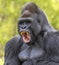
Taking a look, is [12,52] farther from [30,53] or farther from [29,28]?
[29,28]

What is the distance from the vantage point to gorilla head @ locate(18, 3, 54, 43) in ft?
22.7

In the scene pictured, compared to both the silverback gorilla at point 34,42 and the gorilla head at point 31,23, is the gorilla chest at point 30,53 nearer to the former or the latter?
the silverback gorilla at point 34,42

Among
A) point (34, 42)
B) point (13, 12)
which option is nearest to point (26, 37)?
point (34, 42)

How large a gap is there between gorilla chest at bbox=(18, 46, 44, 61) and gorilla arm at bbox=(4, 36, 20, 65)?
4.0 inches

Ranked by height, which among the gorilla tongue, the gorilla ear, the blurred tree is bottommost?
the blurred tree

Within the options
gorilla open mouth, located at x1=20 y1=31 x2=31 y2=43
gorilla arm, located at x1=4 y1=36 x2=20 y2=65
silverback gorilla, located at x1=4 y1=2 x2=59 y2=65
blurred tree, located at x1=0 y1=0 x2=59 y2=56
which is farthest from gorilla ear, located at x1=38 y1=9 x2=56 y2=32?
blurred tree, located at x1=0 y1=0 x2=59 y2=56

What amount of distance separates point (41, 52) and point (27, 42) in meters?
0.32

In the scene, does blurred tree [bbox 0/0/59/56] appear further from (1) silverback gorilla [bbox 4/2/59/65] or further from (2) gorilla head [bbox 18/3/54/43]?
(2) gorilla head [bbox 18/3/54/43]

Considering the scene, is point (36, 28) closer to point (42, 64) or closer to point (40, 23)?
point (40, 23)

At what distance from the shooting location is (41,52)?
7.12 metres

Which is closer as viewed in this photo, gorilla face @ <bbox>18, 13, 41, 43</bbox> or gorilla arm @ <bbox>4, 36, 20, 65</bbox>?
gorilla face @ <bbox>18, 13, 41, 43</bbox>

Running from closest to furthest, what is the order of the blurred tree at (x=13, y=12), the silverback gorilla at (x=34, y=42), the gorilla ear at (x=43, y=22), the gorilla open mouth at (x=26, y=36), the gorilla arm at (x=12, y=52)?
the gorilla open mouth at (x=26, y=36)
the silverback gorilla at (x=34, y=42)
the gorilla ear at (x=43, y=22)
the gorilla arm at (x=12, y=52)
the blurred tree at (x=13, y=12)

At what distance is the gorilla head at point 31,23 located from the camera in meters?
6.91

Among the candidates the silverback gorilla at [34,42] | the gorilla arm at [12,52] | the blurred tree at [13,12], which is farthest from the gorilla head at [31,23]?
the blurred tree at [13,12]
